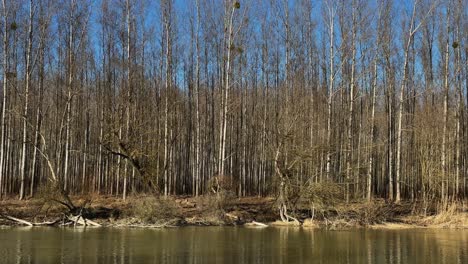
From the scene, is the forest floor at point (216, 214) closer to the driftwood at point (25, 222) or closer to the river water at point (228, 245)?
the driftwood at point (25, 222)

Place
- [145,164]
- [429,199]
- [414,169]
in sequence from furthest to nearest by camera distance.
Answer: [414,169] → [429,199] → [145,164]

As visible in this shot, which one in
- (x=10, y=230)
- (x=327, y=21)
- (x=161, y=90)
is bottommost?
(x=10, y=230)

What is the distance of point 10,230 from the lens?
21844 millimetres

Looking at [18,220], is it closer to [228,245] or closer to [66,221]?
[66,221]

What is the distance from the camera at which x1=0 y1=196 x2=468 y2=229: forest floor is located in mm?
24922

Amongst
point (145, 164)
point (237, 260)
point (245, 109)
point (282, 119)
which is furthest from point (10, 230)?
point (245, 109)

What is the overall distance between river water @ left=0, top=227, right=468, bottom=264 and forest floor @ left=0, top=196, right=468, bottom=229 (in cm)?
184

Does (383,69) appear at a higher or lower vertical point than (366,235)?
higher

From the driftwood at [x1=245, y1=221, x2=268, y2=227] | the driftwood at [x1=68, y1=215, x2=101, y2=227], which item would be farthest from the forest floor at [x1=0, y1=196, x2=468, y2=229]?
the driftwood at [x1=68, y1=215, x2=101, y2=227]

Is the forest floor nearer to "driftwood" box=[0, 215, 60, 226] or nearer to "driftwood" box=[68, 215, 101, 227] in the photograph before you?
"driftwood" box=[0, 215, 60, 226]

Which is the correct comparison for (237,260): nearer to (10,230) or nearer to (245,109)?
(10,230)

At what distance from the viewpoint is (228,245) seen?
57.3 ft

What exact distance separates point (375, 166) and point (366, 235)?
55.6ft

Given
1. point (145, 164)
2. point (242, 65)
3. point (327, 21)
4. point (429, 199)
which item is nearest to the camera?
point (145, 164)
